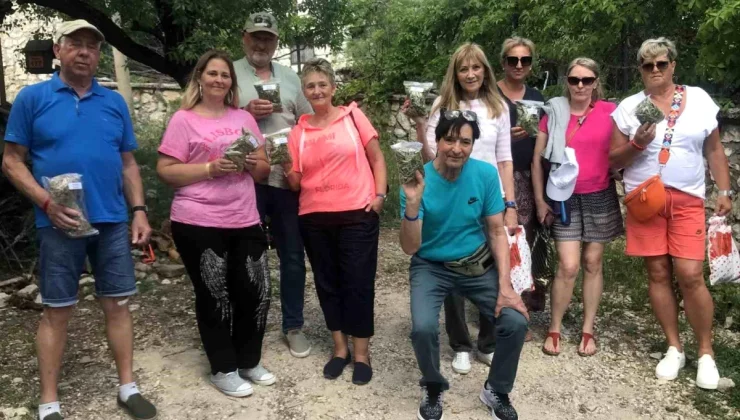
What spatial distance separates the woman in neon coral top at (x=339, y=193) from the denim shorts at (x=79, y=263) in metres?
0.95

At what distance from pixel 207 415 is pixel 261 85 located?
1.82m

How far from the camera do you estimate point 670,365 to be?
3811mm

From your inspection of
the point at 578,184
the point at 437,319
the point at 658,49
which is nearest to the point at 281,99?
the point at 437,319

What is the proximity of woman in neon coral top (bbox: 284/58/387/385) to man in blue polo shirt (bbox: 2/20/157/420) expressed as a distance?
0.91m

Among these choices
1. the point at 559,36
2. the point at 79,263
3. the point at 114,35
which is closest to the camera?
the point at 79,263

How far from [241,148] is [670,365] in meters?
2.78

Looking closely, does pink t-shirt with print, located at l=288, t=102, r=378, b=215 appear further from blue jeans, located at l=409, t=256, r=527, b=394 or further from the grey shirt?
blue jeans, located at l=409, t=256, r=527, b=394

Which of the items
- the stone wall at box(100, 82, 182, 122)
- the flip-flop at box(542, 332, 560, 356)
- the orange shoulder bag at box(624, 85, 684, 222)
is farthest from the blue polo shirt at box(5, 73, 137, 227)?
the stone wall at box(100, 82, 182, 122)

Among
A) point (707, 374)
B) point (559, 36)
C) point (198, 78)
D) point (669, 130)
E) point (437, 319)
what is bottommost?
point (707, 374)

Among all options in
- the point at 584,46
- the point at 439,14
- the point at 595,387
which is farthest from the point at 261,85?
the point at 439,14

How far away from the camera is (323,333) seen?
4.39 m

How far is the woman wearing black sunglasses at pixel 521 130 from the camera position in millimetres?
3844

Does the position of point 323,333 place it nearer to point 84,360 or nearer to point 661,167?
point 84,360

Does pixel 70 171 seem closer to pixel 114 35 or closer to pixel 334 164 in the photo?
pixel 334 164
